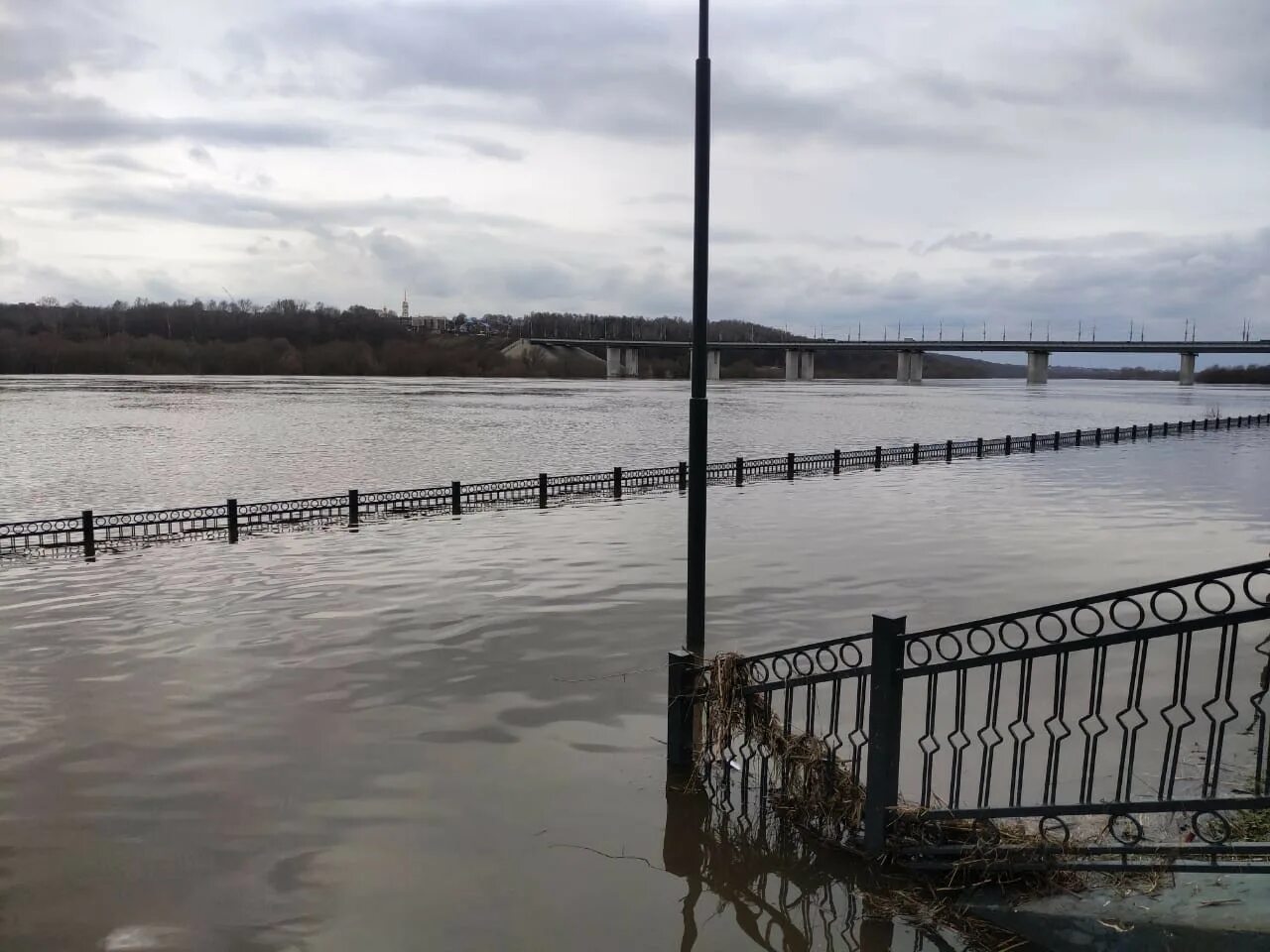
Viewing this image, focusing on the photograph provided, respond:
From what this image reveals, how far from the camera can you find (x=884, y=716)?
5.24 metres

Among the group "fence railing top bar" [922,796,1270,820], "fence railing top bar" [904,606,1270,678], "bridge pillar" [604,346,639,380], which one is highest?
"bridge pillar" [604,346,639,380]

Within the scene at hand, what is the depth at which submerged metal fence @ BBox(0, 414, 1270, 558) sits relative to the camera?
17641 millimetres

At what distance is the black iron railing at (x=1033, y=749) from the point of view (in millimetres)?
4395

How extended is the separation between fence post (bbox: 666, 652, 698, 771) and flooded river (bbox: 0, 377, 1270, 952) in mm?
368

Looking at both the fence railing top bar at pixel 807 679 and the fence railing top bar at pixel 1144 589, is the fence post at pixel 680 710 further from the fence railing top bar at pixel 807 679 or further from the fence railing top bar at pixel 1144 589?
the fence railing top bar at pixel 1144 589

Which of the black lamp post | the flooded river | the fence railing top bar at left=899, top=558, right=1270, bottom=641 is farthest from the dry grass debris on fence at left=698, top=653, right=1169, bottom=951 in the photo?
the fence railing top bar at left=899, top=558, right=1270, bottom=641

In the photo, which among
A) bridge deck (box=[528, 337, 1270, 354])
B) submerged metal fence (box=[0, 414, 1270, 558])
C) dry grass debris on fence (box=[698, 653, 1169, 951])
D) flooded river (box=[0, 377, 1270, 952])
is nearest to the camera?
dry grass debris on fence (box=[698, 653, 1169, 951])

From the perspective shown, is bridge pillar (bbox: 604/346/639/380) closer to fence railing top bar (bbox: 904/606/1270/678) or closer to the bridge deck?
the bridge deck

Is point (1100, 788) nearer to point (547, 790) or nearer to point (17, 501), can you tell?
point (547, 790)

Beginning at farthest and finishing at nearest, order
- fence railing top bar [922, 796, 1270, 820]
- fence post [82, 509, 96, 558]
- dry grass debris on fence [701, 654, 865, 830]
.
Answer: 1. fence post [82, 509, 96, 558]
2. dry grass debris on fence [701, 654, 865, 830]
3. fence railing top bar [922, 796, 1270, 820]

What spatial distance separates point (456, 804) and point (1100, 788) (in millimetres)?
5009

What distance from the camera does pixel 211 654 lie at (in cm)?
1029

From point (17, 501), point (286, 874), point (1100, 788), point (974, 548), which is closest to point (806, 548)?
point (974, 548)

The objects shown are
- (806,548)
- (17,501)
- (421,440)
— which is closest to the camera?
(806,548)
